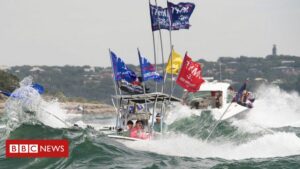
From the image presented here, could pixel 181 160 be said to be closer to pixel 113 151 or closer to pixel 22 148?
pixel 113 151

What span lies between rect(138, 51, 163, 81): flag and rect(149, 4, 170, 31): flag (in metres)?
1.76

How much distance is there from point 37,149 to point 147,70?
6.46 metres

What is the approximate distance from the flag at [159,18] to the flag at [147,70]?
69.1 inches

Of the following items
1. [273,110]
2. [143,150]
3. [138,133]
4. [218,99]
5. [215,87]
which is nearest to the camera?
[143,150]

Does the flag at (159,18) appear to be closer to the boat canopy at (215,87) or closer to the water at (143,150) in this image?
the water at (143,150)

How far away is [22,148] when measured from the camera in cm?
2153

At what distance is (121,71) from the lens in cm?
2605

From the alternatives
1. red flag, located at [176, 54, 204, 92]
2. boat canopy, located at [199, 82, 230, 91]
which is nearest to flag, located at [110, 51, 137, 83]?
red flag, located at [176, 54, 204, 92]

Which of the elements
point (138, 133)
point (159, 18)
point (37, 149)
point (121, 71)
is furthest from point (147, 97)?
point (37, 149)

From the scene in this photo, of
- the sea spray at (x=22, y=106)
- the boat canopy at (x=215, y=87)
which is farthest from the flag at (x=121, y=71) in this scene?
the boat canopy at (x=215, y=87)

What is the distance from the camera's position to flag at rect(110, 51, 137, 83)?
26016mm

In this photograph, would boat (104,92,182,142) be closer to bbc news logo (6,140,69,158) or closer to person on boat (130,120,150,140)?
person on boat (130,120,150,140)

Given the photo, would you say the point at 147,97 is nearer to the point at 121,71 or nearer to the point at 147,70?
the point at 147,70

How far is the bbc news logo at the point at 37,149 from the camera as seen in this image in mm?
20547
